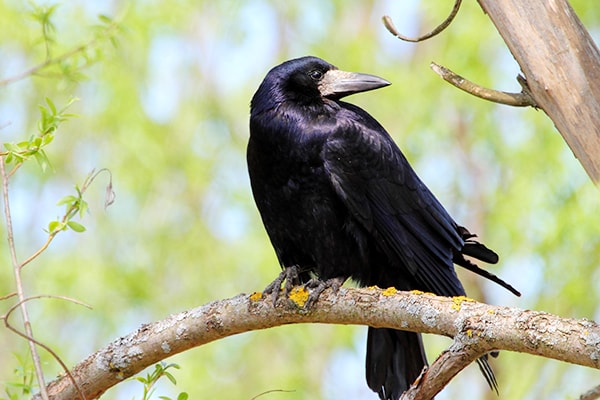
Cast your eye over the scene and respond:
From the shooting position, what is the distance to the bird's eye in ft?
14.5

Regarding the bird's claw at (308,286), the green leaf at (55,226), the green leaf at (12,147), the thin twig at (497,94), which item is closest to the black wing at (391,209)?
the bird's claw at (308,286)

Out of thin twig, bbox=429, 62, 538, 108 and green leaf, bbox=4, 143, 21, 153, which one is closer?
green leaf, bbox=4, 143, 21, 153

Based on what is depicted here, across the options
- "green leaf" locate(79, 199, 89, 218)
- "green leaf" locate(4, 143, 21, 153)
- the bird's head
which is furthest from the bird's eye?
"green leaf" locate(4, 143, 21, 153)

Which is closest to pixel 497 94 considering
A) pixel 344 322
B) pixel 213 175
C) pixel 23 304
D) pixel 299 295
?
pixel 344 322

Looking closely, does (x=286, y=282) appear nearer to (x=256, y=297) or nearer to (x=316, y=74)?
(x=256, y=297)

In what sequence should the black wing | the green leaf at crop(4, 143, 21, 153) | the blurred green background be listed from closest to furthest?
the green leaf at crop(4, 143, 21, 153) < the black wing < the blurred green background

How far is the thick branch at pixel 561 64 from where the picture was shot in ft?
9.09

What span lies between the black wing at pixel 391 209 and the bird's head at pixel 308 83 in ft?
0.71

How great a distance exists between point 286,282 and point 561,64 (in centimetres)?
156

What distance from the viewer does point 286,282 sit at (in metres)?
3.83

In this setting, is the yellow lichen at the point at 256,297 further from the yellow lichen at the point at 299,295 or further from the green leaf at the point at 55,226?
the green leaf at the point at 55,226

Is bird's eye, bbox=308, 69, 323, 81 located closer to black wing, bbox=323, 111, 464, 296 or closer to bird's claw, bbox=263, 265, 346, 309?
black wing, bbox=323, 111, 464, 296

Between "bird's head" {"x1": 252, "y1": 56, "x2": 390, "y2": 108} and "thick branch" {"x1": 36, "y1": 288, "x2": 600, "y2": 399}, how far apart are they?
3.91 feet

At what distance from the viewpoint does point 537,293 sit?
673 cm
